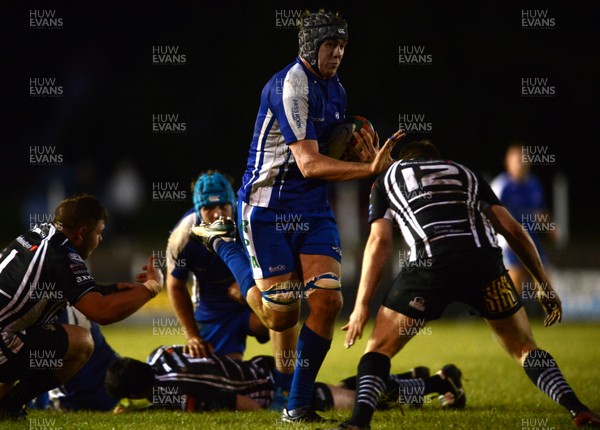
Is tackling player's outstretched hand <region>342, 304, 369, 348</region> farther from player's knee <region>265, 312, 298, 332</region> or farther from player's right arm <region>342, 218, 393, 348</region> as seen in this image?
player's knee <region>265, 312, 298, 332</region>

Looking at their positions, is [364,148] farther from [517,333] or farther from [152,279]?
[152,279]

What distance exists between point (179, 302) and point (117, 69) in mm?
27998

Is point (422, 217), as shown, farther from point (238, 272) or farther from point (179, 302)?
point (179, 302)

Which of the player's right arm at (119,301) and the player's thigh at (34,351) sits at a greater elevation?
the player's right arm at (119,301)

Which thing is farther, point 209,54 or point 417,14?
point 209,54

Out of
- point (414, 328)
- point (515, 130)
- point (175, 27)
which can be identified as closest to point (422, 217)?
point (414, 328)

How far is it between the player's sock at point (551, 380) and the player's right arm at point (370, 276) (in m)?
1.04

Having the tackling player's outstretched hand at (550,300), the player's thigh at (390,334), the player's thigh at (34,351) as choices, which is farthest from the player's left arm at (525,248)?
the player's thigh at (34,351)

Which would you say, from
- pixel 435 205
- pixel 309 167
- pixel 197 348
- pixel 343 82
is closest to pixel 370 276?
pixel 435 205

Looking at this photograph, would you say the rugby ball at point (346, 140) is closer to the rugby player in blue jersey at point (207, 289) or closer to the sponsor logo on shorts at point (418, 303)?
the sponsor logo on shorts at point (418, 303)

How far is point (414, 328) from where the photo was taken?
561 centimetres

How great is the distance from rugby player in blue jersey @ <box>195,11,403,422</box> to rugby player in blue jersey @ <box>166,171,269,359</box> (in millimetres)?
918

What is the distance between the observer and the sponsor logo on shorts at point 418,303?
17.9 ft

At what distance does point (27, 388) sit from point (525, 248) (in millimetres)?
3399
